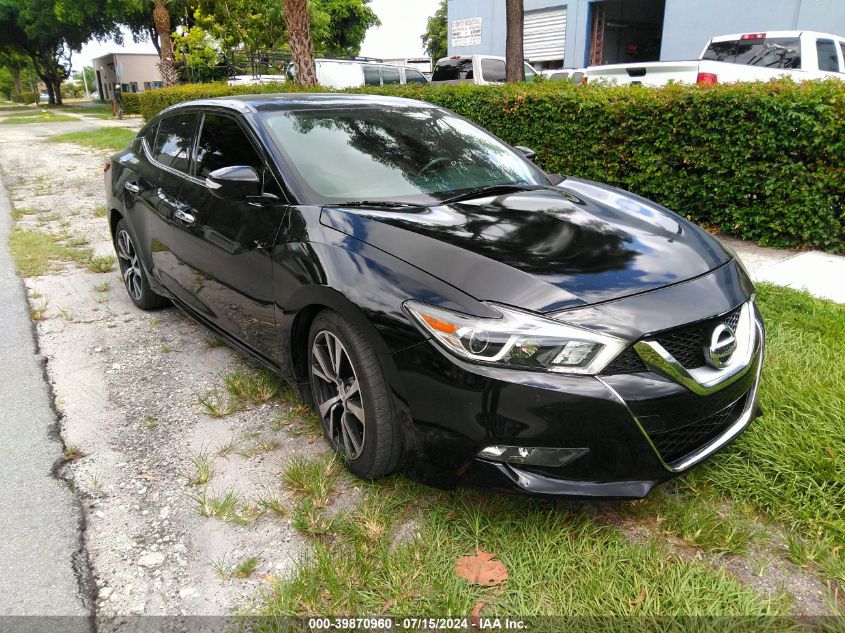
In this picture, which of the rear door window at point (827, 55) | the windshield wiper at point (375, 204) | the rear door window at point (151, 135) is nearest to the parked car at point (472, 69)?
the rear door window at point (827, 55)

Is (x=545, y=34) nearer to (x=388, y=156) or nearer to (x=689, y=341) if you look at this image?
(x=388, y=156)

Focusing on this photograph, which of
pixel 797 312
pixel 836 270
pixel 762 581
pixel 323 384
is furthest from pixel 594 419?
pixel 836 270

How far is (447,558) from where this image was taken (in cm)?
228

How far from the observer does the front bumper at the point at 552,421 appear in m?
2.05

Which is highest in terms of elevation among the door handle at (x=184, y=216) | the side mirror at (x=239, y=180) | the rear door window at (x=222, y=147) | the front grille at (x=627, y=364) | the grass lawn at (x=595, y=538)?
the rear door window at (x=222, y=147)

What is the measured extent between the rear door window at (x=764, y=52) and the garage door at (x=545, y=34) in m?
11.2

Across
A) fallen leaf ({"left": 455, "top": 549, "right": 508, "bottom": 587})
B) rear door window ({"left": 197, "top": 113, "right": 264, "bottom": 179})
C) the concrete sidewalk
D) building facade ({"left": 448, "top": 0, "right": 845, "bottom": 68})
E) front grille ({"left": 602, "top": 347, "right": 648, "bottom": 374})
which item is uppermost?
building facade ({"left": 448, "top": 0, "right": 845, "bottom": 68})

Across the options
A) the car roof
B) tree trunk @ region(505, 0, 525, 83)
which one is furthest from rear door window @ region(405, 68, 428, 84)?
the car roof

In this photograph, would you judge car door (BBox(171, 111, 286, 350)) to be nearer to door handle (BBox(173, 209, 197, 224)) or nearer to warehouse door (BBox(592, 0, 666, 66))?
door handle (BBox(173, 209, 197, 224))

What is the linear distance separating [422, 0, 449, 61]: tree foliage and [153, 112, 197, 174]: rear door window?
46.1m

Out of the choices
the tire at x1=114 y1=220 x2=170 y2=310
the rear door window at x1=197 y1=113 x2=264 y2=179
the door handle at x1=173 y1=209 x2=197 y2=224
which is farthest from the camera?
the tire at x1=114 y1=220 x2=170 y2=310

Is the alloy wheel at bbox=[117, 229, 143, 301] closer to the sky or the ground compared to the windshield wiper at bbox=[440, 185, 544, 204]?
closer to the ground

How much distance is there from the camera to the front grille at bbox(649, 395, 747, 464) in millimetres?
2168

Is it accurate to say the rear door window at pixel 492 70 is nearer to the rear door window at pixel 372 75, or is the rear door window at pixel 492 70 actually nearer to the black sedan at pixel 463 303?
the rear door window at pixel 372 75
